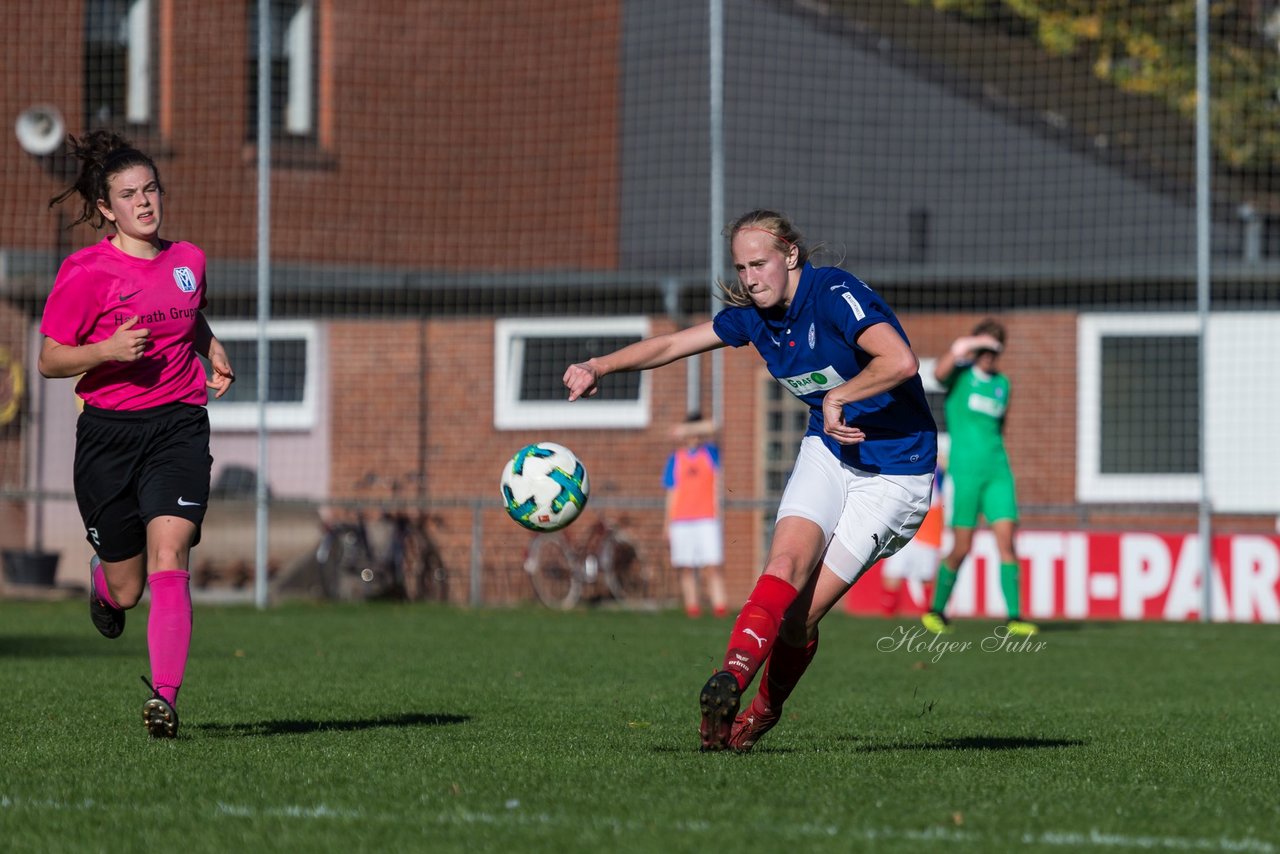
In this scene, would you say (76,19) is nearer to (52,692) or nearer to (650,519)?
(650,519)

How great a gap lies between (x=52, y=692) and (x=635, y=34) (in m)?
15.9

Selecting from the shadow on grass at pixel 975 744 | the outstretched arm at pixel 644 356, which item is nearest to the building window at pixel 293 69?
the outstretched arm at pixel 644 356

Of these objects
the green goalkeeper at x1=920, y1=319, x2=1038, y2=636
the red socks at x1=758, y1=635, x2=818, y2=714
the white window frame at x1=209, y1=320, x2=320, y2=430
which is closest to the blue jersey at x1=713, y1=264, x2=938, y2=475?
the red socks at x1=758, y1=635, x2=818, y2=714

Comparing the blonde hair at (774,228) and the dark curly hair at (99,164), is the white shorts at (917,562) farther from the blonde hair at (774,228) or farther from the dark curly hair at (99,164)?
the dark curly hair at (99,164)

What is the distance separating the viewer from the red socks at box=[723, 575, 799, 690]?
6.11m

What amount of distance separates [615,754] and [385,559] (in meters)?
13.8

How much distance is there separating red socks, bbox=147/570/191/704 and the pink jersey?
66 cm

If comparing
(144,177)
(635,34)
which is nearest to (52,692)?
(144,177)

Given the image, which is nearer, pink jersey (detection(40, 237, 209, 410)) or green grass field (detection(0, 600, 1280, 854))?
green grass field (detection(0, 600, 1280, 854))

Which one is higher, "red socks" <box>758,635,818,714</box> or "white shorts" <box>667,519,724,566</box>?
"red socks" <box>758,635,818,714</box>

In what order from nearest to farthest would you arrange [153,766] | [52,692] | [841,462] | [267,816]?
[267,816] < [153,766] < [841,462] < [52,692]

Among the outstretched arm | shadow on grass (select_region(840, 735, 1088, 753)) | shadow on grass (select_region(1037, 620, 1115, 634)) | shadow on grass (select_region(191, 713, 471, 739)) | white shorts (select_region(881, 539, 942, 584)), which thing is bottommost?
shadow on grass (select_region(1037, 620, 1115, 634))

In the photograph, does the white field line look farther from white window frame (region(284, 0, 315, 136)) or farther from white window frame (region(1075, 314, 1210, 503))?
white window frame (region(284, 0, 315, 136))

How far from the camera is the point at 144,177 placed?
277 inches
